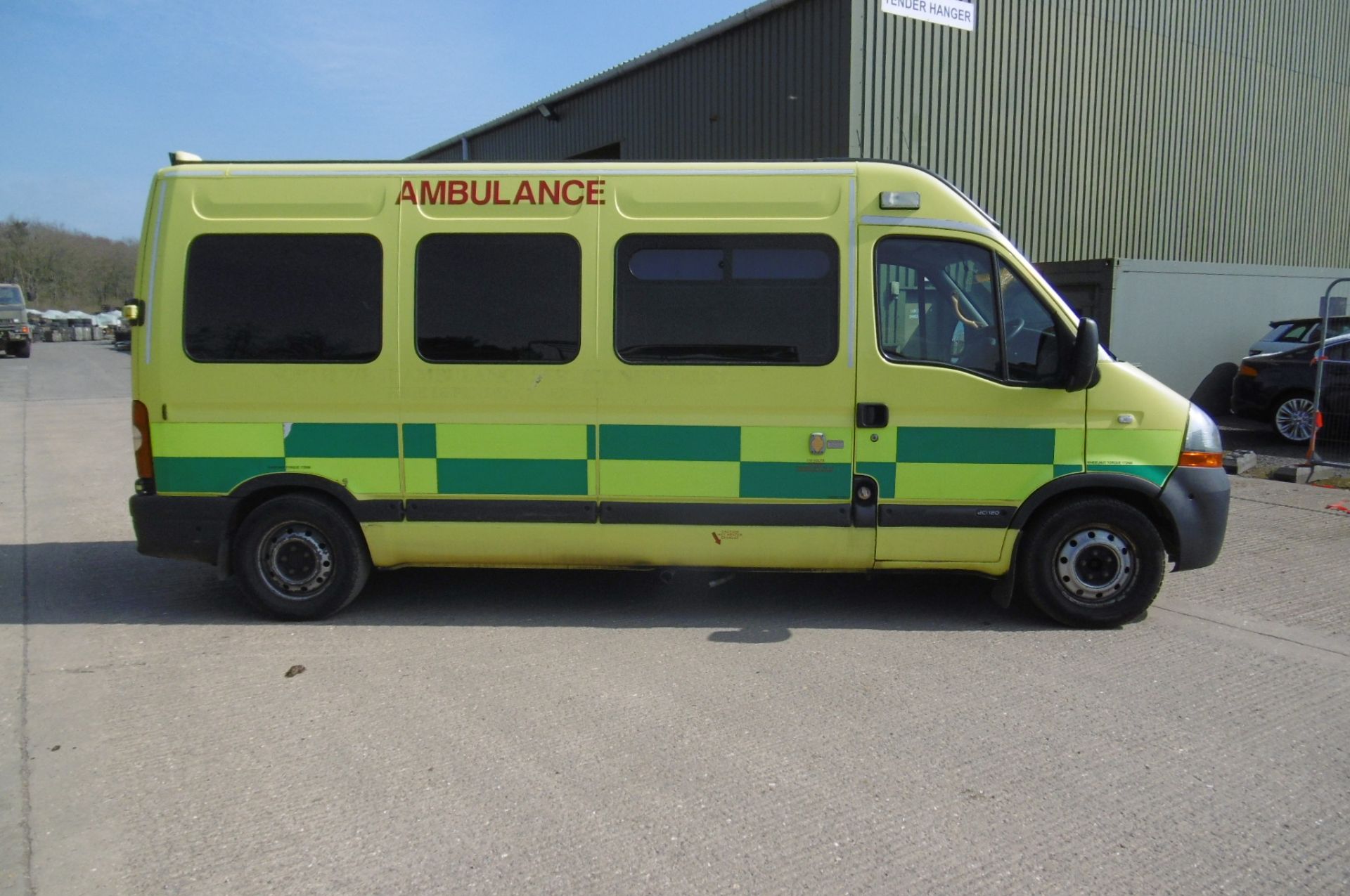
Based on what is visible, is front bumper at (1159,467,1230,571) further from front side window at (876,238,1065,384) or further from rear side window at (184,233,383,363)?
rear side window at (184,233,383,363)

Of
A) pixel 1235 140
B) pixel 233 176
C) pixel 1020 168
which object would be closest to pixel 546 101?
pixel 1020 168

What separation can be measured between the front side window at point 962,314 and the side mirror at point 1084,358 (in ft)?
0.39

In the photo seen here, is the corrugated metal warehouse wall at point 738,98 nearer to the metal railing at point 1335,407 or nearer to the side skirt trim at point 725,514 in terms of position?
the side skirt trim at point 725,514

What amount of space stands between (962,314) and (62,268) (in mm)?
101277

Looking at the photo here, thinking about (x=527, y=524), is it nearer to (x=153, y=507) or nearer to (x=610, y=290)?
(x=610, y=290)

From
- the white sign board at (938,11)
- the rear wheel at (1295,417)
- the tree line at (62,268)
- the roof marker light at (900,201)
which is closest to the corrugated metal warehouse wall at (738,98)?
the white sign board at (938,11)

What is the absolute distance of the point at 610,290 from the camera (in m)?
5.39

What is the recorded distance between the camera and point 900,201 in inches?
208

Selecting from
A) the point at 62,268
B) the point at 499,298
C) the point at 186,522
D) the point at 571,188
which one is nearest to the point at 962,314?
the point at 571,188

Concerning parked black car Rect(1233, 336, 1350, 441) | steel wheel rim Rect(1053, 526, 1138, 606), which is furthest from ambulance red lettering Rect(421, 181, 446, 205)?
parked black car Rect(1233, 336, 1350, 441)

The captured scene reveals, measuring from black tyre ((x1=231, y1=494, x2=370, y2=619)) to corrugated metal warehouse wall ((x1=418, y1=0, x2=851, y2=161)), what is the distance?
Answer: 6489 millimetres

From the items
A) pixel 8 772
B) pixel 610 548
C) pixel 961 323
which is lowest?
pixel 8 772

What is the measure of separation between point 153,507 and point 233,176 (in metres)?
1.93

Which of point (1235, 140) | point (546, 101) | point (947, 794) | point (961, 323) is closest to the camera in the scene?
point (947, 794)
